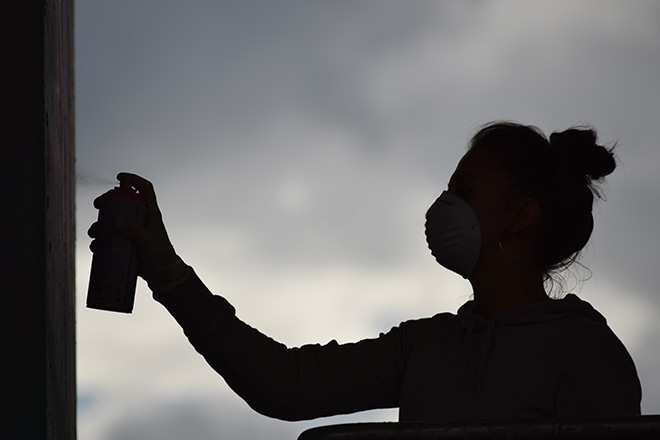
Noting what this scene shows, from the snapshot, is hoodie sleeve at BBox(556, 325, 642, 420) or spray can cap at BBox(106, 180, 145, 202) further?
spray can cap at BBox(106, 180, 145, 202)

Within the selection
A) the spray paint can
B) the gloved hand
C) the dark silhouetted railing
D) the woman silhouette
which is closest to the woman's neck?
the woman silhouette

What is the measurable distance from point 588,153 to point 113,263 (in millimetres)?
1417

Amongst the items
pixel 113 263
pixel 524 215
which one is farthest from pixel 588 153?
pixel 113 263

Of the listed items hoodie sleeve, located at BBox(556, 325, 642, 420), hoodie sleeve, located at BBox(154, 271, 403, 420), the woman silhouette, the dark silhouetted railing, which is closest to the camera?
the dark silhouetted railing

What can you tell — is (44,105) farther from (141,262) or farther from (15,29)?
(141,262)

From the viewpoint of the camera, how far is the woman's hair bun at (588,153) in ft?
9.76

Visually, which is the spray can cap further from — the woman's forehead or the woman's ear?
the woman's ear

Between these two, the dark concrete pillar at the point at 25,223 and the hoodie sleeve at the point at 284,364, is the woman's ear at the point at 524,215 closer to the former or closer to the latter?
the hoodie sleeve at the point at 284,364

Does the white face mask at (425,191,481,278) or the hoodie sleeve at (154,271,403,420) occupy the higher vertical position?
the white face mask at (425,191,481,278)

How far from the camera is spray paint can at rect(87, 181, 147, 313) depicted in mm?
2605

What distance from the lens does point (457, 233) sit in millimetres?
2879

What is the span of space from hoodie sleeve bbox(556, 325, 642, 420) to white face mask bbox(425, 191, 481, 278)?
445mm

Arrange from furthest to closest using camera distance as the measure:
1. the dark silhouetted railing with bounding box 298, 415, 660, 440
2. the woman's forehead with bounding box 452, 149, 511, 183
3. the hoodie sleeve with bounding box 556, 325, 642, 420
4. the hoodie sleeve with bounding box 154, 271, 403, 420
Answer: the woman's forehead with bounding box 452, 149, 511, 183 → the hoodie sleeve with bounding box 154, 271, 403, 420 → the hoodie sleeve with bounding box 556, 325, 642, 420 → the dark silhouetted railing with bounding box 298, 415, 660, 440

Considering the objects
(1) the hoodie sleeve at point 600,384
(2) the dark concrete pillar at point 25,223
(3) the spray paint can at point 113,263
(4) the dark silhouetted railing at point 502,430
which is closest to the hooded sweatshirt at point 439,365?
(1) the hoodie sleeve at point 600,384
